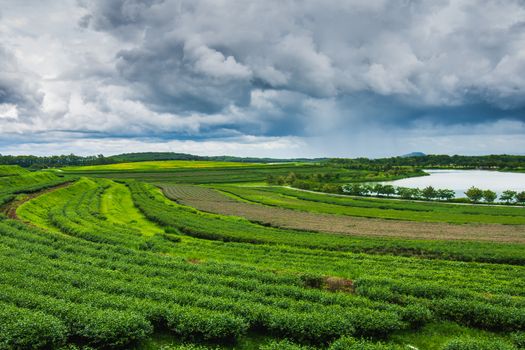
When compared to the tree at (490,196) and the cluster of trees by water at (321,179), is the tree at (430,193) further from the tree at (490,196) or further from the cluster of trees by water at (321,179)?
the cluster of trees by water at (321,179)

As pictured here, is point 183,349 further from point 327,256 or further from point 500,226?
point 500,226

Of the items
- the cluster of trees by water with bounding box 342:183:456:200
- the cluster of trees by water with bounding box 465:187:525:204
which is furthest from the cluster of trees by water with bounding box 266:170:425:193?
the cluster of trees by water with bounding box 465:187:525:204

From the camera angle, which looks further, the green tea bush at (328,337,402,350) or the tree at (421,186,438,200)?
the tree at (421,186,438,200)

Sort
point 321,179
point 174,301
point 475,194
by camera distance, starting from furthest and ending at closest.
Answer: point 321,179, point 475,194, point 174,301

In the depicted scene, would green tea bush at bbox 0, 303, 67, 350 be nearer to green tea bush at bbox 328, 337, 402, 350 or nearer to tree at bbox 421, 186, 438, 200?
green tea bush at bbox 328, 337, 402, 350

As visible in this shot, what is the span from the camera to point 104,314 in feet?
51.7

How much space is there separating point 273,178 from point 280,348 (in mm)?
154123

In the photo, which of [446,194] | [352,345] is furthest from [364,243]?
[446,194]

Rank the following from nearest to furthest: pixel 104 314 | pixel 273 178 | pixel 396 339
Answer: pixel 104 314
pixel 396 339
pixel 273 178

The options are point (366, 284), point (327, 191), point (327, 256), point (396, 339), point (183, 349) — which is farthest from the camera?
point (327, 191)

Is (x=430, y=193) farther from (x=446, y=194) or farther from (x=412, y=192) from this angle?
(x=412, y=192)

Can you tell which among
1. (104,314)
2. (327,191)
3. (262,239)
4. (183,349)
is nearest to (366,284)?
(183,349)

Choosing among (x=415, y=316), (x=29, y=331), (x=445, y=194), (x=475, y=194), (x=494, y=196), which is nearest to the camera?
(x=29, y=331)

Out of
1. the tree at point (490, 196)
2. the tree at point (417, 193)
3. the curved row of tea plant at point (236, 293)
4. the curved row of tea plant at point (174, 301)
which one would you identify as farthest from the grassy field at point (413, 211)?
the curved row of tea plant at point (174, 301)
